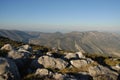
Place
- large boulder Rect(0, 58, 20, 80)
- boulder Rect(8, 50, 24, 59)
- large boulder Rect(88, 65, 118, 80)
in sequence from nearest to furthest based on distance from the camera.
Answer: large boulder Rect(0, 58, 20, 80) → large boulder Rect(88, 65, 118, 80) → boulder Rect(8, 50, 24, 59)

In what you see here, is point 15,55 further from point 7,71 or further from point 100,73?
point 100,73

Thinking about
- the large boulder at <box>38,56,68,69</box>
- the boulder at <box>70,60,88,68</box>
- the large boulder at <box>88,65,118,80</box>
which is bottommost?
the large boulder at <box>88,65,118,80</box>

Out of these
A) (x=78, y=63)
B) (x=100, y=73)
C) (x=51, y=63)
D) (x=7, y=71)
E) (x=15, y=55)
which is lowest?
(x=100, y=73)

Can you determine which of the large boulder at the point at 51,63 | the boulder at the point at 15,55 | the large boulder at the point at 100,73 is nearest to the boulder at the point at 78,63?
the large boulder at the point at 51,63

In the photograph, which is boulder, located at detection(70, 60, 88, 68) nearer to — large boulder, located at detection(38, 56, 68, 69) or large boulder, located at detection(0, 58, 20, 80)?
large boulder, located at detection(38, 56, 68, 69)

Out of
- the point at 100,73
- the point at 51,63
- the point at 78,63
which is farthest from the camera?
the point at 78,63

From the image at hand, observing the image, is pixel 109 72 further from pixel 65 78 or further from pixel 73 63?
pixel 65 78

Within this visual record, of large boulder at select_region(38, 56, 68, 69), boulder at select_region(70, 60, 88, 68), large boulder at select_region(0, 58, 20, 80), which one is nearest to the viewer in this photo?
large boulder at select_region(0, 58, 20, 80)

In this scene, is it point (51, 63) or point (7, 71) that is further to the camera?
point (51, 63)

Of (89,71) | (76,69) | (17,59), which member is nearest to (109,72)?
(89,71)

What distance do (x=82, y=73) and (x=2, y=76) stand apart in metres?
17.0

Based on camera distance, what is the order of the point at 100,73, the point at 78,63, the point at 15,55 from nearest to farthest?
the point at 100,73
the point at 15,55
the point at 78,63

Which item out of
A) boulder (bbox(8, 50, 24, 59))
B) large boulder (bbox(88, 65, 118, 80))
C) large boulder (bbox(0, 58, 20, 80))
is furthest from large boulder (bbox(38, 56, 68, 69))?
large boulder (bbox(0, 58, 20, 80))

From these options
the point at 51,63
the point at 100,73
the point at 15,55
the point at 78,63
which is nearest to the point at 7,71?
the point at 15,55
